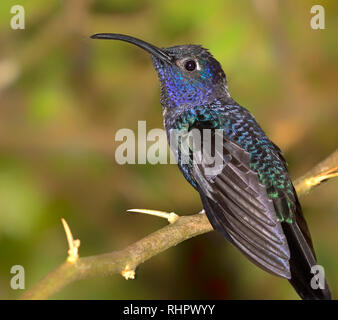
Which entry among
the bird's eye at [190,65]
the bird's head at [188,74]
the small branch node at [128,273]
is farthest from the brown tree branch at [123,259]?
the bird's eye at [190,65]

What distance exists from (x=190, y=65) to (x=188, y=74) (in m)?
0.06

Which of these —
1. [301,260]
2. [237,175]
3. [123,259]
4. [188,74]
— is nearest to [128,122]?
[188,74]

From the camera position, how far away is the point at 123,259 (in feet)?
8.07

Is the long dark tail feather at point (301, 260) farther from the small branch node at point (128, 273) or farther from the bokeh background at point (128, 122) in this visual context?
the bokeh background at point (128, 122)

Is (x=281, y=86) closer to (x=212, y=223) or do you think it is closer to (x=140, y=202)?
(x=140, y=202)

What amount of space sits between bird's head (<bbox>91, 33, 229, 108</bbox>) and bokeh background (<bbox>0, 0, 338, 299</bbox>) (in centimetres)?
68

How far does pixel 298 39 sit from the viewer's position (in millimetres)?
5109

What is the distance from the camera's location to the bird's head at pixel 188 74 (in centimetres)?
388

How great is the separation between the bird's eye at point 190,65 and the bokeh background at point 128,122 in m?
0.70

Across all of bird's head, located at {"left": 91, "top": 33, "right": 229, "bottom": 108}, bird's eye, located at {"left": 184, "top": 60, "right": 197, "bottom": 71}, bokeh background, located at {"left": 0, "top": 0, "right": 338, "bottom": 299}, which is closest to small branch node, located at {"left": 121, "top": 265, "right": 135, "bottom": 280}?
bird's head, located at {"left": 91, "top": 33, "right": 229, "bottom": 108}

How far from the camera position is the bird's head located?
12.7 ft

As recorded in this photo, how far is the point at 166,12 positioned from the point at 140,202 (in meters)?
1.52

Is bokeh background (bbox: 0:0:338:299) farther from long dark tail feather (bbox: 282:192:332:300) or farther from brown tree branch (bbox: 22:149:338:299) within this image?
brown tree branch (bbox: 22:149:338:299)
